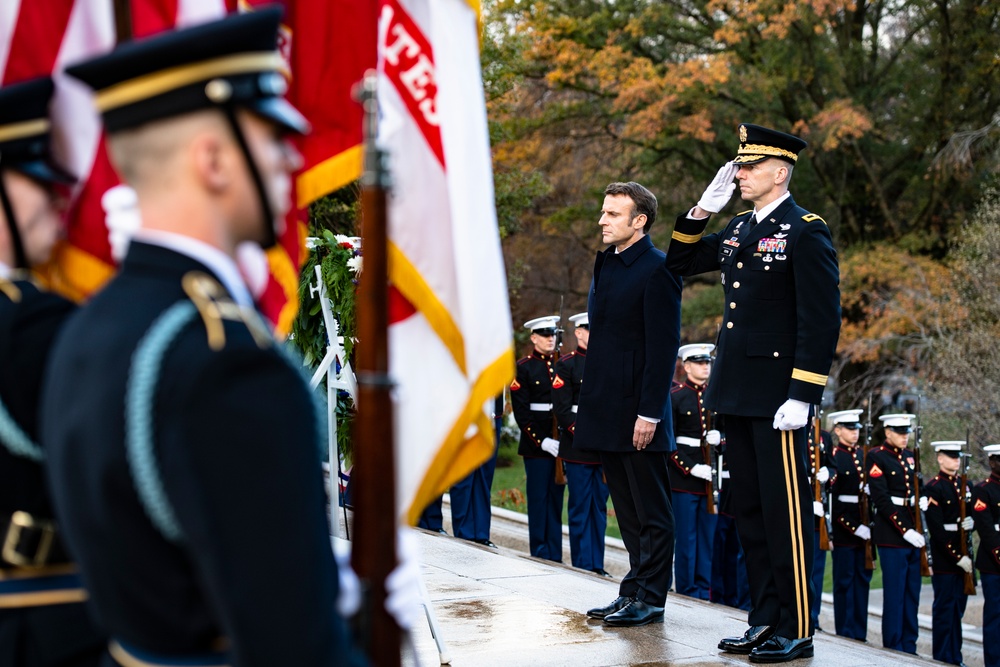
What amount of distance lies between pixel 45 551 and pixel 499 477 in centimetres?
1906

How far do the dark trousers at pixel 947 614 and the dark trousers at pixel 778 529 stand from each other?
6128 millimetres

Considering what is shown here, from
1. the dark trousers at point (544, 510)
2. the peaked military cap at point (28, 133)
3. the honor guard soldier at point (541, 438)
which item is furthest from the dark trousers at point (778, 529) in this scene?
the dark trousers at point (544, 510)

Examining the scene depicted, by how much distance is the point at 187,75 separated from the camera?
5.35 feet

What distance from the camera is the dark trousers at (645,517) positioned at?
221 inches

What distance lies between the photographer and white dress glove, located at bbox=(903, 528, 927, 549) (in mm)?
10539

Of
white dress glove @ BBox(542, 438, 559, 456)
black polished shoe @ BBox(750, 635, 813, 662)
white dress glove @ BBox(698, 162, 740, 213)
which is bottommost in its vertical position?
black polished shoe @ BBox(750, 635, 813, 662)

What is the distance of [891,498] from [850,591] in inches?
37.5

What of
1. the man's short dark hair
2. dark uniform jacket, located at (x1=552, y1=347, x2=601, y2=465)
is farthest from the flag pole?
dark uniform jacket, located at (x1=552, y1=347, x2=601, y2=465)

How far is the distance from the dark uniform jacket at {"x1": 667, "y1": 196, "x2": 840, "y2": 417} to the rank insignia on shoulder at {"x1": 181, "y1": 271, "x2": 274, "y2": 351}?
371cm

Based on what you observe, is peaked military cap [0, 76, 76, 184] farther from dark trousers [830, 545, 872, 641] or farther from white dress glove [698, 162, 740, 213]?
dark trousers [830, 545, 872, 641]

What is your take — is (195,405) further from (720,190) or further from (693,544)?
(693,544)

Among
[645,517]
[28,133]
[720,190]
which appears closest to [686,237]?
[720,190]

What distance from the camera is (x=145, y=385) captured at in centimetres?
152

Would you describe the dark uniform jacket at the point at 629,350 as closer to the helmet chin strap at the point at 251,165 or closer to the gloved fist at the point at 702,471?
the helmet chin strap at the point at 251,165
